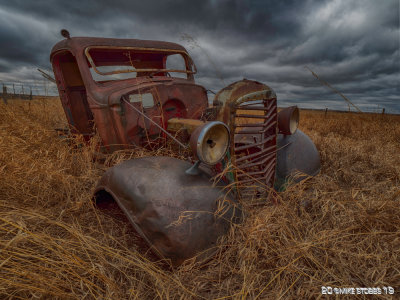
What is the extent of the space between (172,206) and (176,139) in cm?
83

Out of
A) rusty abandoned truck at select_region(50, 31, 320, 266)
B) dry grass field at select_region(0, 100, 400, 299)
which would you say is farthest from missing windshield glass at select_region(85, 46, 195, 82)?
dry grass field at select_region(0, 100, 400, 299)

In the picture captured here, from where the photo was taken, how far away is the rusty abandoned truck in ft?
4.39

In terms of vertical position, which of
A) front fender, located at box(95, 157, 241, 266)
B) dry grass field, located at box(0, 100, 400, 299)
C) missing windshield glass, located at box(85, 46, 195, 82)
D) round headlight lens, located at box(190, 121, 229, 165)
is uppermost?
missing windshield glass, located at box(85, 46, 195, 82)

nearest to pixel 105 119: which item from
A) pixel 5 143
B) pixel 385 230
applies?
pixel 5 143

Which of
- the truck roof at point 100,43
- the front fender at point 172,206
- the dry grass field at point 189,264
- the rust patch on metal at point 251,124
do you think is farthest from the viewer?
the truck roof at point 100,43

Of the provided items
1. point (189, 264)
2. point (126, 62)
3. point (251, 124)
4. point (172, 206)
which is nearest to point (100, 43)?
point (126, 62)

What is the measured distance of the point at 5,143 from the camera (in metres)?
2.54

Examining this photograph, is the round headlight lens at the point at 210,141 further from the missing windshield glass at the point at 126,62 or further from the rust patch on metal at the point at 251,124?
the missing windshield glass at the point at 126,62

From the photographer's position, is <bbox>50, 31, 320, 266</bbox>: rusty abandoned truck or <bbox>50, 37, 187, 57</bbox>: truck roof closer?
<bbox>50, 31, 320, 266</bbox>: rusty abandoned truck

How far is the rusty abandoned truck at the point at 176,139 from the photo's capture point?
4.39ft

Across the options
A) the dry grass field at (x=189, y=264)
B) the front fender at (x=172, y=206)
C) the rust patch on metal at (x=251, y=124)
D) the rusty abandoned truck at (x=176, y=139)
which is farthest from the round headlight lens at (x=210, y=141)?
the dry grass field at (x=189, y=264)

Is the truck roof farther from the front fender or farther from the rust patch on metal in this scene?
the front fender

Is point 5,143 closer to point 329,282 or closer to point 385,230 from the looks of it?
point 329,282

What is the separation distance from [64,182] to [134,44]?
1.88 m
